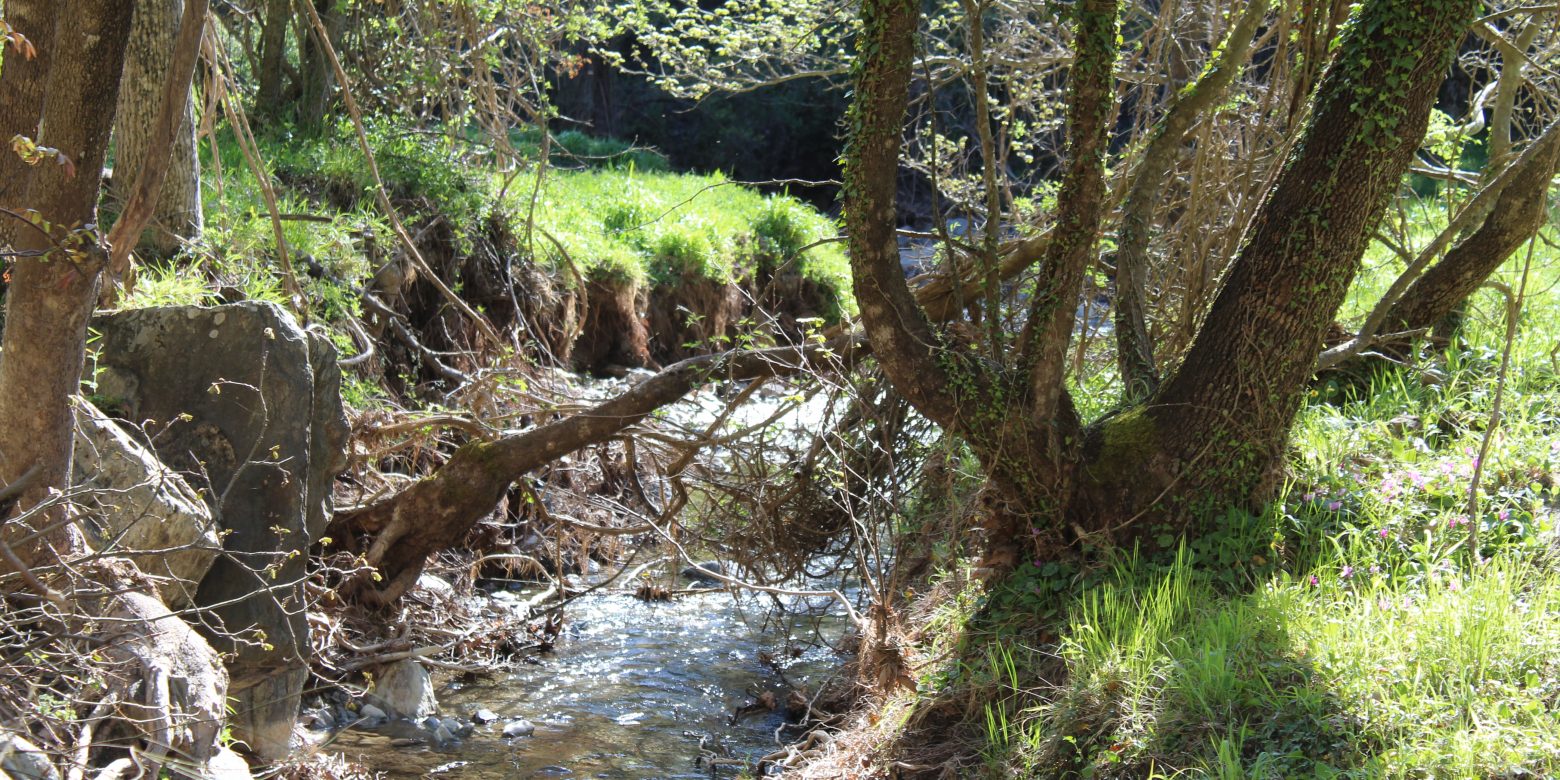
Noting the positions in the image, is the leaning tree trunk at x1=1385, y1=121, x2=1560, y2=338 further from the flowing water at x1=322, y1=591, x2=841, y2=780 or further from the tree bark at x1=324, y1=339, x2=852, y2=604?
the flowing water at x1=322, y1=591, x2=841, y2=780

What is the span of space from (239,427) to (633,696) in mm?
2271

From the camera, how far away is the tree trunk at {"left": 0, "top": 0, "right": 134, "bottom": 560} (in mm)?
3008

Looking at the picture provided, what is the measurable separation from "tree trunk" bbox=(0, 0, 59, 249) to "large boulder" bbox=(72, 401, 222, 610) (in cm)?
69

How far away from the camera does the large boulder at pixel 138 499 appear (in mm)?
3688

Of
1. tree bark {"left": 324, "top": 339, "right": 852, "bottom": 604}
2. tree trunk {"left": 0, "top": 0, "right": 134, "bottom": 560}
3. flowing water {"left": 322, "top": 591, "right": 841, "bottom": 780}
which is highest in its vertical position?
tree trunk {"left": 0, "top": 0, "right": 134, "bottom": 560}

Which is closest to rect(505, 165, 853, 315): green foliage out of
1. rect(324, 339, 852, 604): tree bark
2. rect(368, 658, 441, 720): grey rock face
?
rect(324, 339, 852, 604): tree bark

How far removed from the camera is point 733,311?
1200cm

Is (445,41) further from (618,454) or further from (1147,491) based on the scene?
(1147,491)

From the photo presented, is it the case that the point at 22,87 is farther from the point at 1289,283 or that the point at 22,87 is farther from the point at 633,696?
the point at 1289,283

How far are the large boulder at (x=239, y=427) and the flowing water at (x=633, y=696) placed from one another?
2.07ft

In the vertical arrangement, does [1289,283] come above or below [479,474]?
above

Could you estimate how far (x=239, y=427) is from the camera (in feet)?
14.5

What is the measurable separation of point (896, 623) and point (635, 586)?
2880 mm

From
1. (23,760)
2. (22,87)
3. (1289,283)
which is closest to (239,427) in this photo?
(22,87)
